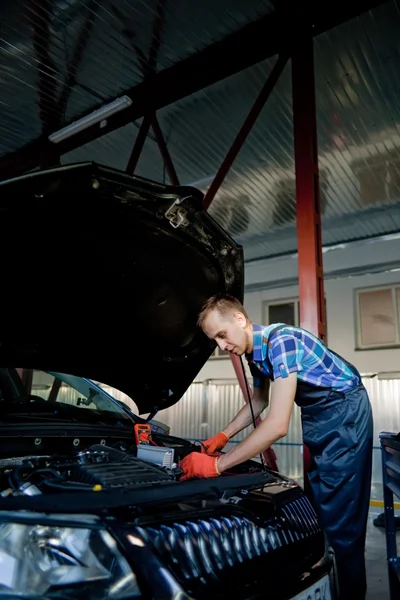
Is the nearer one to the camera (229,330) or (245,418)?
(229,330)

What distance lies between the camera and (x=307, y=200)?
315 centimetres

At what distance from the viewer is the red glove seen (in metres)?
1.64

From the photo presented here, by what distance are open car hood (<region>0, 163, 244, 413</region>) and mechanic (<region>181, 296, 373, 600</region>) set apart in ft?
0.61

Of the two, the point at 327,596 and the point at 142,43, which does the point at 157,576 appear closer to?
the point at 327,596

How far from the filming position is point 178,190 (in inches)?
59.8

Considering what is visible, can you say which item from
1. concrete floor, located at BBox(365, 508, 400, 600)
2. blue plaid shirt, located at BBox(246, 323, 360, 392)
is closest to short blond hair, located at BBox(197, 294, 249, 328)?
blue plaid shirt, located at BBox(246, 323, 360, 392)

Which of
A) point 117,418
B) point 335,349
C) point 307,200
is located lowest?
point 117,418

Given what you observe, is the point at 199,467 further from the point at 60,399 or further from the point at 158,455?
the point at 60,399

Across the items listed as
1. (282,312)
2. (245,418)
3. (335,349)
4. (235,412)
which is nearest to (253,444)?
(245,418)

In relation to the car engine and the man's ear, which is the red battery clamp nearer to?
the car engine

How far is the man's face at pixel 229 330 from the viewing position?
187 cm

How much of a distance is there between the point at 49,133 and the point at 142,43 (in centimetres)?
183

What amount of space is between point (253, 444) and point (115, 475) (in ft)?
1.76

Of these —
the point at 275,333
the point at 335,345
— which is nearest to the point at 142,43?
the point at 275,333
